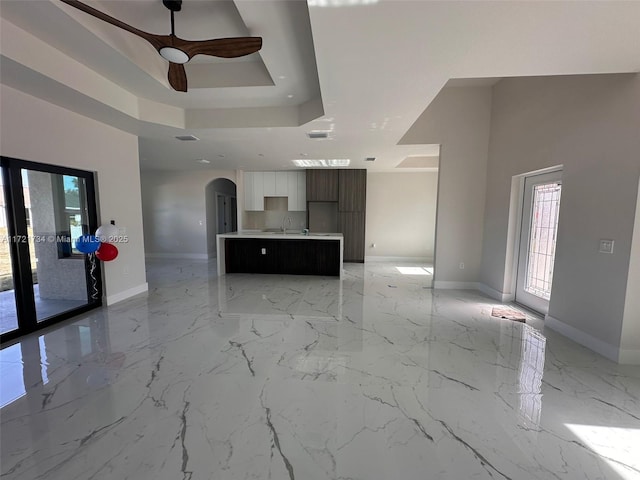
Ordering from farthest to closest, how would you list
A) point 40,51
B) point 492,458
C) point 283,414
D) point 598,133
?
point 598,133 < point 40,51 < point 283,414 < point 492,458

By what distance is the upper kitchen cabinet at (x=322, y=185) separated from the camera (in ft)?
24.5

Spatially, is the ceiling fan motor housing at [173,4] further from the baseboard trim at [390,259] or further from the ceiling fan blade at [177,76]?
the baseboard trim at [390,259]

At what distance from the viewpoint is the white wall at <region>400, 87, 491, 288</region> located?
4.55 m

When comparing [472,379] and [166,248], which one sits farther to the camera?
[166,248]

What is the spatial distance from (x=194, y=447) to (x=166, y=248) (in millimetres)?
7512

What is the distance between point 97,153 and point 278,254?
344 centimetres

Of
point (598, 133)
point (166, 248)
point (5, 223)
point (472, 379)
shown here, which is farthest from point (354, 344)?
point (166, 248)

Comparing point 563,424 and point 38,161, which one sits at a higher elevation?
point 38,161

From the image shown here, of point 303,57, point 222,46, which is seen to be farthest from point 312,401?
point 303,57

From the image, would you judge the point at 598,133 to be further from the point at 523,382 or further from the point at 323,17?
the point at 323,17

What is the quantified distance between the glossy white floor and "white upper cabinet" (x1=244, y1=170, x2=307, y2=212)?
482 cm

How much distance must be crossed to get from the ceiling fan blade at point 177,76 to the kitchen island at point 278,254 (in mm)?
3404

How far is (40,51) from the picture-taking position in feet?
8.00

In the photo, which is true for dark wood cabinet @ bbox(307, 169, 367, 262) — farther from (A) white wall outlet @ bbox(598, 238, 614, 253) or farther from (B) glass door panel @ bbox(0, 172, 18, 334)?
(B) glass door panel @ bbox(0, 172, 18, 334)
